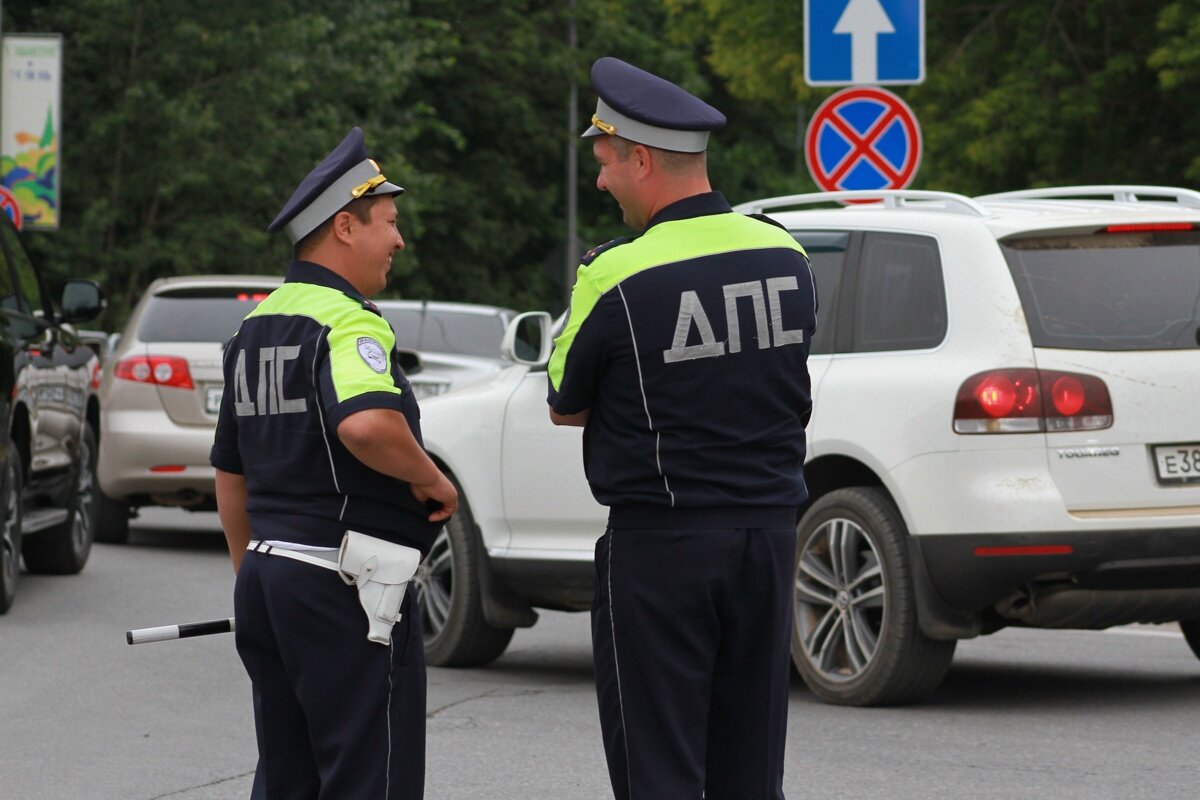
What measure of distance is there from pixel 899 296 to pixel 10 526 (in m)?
4.72

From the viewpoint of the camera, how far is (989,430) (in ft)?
24.9

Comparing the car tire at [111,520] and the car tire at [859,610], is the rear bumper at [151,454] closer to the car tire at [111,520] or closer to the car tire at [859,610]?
the car tire at [111,520]

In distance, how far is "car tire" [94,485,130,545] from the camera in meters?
15.2

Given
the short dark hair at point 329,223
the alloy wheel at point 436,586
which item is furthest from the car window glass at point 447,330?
the short dark hair at point 329,223

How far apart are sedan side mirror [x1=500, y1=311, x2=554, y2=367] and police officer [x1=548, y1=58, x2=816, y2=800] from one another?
4.25 meters

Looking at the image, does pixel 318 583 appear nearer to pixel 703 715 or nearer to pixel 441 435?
pixel 703 715

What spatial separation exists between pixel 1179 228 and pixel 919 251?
0.89m

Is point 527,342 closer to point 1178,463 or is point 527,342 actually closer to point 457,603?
point 457,603

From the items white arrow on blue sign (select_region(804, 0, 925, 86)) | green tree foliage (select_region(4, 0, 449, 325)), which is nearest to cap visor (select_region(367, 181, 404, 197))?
white arrow on blue sign (select_region(804, 0, 925, 86))

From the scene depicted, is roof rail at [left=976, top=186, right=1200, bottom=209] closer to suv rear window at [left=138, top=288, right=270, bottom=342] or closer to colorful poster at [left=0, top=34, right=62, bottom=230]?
suv rear window at [left=138, top=288, right=270, bottom=342]

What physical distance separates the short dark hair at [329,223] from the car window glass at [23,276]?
22.8 feet

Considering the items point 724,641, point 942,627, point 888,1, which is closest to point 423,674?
point 724,641

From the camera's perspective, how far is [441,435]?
9328 millimetres

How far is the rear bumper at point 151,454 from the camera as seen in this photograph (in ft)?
46.9
